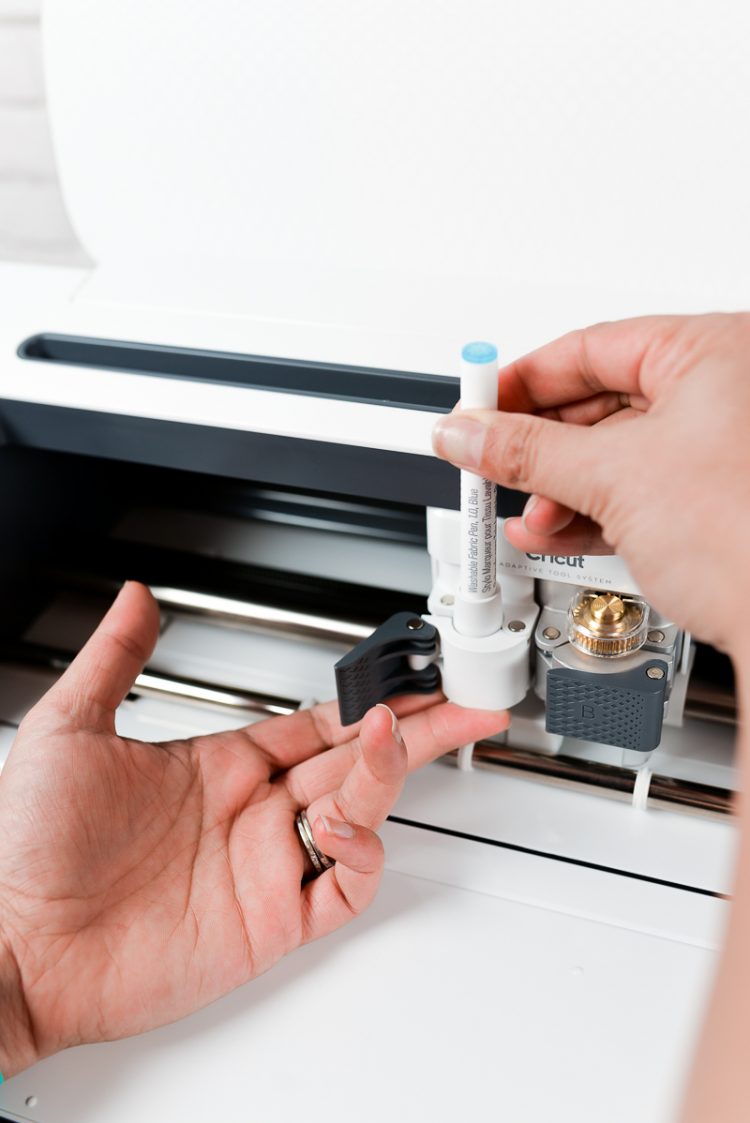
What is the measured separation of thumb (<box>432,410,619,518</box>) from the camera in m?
0.54

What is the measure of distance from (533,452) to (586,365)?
0.11 meters

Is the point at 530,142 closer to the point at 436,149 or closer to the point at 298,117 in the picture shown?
the point at 436,149

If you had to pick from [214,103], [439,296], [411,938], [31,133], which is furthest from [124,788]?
[31,133]

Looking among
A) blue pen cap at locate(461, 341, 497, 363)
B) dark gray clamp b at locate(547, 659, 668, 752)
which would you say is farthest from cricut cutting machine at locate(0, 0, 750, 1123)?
blue pen cap at locate(461, 341, 497, 363)

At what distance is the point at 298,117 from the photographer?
0.85m

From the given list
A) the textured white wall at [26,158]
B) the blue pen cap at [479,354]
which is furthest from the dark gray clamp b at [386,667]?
the textured white wall at [26,158]

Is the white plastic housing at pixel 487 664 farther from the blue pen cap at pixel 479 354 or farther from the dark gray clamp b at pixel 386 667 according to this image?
the blue pen cap at pixel 479 354

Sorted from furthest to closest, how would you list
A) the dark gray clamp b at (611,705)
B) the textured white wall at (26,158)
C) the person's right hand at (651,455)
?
the textured white wall at (26,158) < the dark gray clamp b at (611,705) < the person's right hand at (651,455)

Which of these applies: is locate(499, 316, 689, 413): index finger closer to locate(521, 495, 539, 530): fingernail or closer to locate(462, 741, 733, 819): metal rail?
locate(521, 495, 539, 530): fingernail

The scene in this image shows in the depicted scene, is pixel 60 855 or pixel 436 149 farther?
pixel 436 149

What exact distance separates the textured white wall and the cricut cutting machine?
159 mm

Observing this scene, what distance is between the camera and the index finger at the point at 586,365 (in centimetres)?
60

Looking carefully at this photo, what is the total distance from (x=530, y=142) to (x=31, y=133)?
1.96 feet

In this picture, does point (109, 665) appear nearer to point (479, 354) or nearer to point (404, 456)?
point (404, 456)
